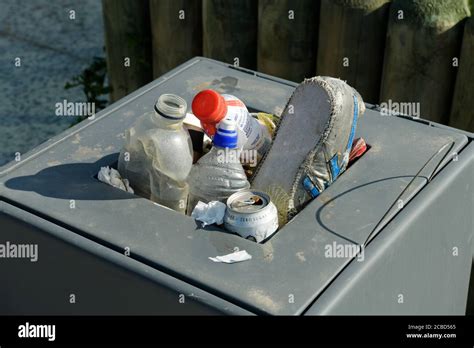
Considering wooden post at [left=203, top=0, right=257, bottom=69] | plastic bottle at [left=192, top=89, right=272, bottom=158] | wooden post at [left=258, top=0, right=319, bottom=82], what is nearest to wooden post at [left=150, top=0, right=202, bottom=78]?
wooden post at [left=203, top=0, right=257, bottom=69]

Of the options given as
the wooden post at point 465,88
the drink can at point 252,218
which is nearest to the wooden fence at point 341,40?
the wooden post at point 465,88

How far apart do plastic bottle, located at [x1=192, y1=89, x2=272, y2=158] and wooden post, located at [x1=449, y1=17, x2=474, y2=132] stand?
1.09 meters

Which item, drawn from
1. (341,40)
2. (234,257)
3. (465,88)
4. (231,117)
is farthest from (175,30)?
(234,257)

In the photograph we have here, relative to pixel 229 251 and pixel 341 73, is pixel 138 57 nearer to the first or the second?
pixel 341 73

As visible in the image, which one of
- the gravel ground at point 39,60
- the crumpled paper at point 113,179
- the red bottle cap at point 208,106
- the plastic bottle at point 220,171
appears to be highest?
the red bottle cap at point 208,106

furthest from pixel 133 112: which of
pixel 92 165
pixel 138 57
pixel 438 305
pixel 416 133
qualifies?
pixel 138 57

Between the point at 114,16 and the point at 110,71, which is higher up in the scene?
the point at 114,16

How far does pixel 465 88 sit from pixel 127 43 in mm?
1711

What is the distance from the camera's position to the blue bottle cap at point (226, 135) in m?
2.31

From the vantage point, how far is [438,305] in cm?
260

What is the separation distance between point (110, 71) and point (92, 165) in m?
2.01

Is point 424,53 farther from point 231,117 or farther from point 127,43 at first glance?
point 127,43

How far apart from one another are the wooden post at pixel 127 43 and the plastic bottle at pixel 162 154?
187 cm

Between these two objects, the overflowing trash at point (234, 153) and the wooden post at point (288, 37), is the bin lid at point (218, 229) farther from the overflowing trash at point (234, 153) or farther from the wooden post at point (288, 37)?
the wooden post at point (288, 37)
